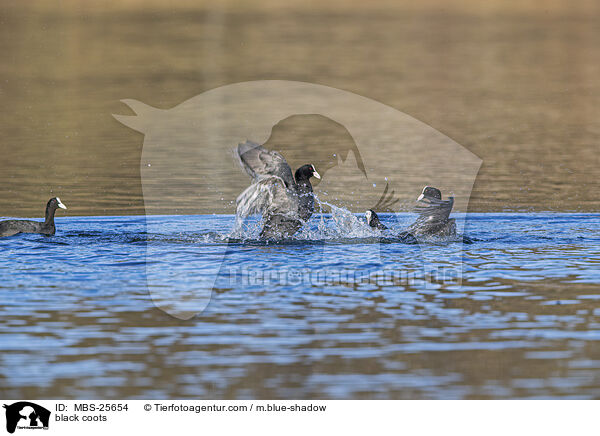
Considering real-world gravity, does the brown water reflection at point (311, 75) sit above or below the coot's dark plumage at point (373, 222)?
above

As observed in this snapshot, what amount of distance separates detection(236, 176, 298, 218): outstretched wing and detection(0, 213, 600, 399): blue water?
334 millimetres

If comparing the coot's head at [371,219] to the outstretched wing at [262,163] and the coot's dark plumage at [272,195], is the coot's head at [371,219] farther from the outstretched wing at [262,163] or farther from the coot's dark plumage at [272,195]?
the outstretched wing at [262,163]

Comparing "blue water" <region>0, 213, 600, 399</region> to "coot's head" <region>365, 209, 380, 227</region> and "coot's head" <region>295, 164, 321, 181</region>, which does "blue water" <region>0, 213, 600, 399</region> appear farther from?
"coot's head" <region>295, 164, 321, 181</region>

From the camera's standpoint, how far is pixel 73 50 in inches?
1283

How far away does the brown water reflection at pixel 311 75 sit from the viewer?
17.0 m

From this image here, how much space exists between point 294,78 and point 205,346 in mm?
20700

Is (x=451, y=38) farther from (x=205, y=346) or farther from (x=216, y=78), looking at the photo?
(x=205, y=346)

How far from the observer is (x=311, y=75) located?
28.0m

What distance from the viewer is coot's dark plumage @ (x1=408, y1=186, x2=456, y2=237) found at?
11852mm

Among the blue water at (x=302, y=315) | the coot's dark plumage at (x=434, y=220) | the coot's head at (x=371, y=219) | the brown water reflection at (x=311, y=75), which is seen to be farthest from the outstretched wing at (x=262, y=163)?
the brown water reflection at (x=311, y=75)

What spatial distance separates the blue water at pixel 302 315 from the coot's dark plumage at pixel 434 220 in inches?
13.3

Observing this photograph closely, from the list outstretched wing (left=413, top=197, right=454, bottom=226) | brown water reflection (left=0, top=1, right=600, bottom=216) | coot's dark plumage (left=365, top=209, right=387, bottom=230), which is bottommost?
coot's dark plumage (left=365, top=209, right=387, bottom=230)

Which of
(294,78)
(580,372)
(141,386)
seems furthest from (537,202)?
(294,78)

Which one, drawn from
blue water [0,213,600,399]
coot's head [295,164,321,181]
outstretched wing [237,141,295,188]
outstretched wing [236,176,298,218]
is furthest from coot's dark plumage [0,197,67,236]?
coot's head [295,164,321,181]
